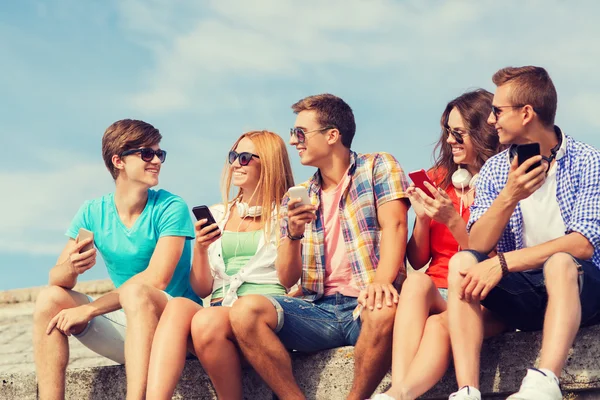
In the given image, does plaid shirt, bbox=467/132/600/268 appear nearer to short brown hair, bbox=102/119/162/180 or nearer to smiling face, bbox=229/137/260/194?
smiling face, bbox=229/137/260/194

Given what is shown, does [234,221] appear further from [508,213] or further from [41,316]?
[508,213]

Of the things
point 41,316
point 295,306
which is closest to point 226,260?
point 295,306

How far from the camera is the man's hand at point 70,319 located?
5.28m

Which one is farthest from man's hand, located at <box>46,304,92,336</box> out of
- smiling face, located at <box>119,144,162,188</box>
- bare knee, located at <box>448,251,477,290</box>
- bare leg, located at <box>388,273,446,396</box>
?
bare knee, located at <box>448,251,477,290</box>

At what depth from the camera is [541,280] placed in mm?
4516

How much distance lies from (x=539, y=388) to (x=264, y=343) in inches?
60.5

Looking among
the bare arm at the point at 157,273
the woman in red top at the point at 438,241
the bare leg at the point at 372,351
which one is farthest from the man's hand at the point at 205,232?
the woman in red top at the point at 438,241

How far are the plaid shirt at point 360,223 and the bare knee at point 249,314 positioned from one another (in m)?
0.50

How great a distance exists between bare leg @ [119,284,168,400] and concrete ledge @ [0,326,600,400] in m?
0.51

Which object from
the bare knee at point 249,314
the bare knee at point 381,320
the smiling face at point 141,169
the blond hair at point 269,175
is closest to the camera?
the bare knee at point 381,320

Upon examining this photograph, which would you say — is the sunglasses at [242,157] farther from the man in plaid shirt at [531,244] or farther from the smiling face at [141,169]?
the man in plaid shirt at [531,244]

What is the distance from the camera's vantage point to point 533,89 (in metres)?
4.77

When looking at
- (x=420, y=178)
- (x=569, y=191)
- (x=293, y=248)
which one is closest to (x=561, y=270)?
(x=569, y=191)

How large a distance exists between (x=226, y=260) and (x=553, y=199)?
213 cm
